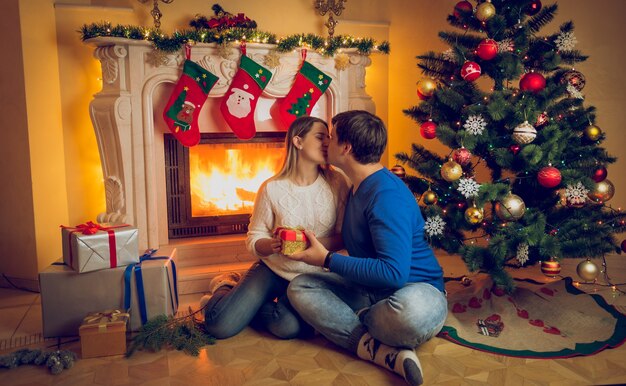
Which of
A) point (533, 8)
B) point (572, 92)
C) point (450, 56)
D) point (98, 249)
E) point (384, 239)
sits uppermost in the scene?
point (533, 8)

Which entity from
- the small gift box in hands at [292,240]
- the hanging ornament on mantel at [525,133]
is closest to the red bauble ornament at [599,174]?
the hanging ornament on mantel at [525,133]

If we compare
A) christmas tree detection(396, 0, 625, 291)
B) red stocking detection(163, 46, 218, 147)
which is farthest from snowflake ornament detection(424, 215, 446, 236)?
red stocking detection(163, 46, 218, 147)

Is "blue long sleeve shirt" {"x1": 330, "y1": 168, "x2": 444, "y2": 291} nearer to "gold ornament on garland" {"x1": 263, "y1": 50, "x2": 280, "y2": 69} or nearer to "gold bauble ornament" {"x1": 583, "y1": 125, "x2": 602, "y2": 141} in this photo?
"gold bauble ornament" {"x1": 583, "y1": 125, "x2": 602, "y2": 141}

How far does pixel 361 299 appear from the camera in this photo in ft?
8.09

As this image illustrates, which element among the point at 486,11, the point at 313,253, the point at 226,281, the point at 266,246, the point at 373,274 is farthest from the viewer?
the point at 226,281

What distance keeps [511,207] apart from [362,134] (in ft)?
2.54

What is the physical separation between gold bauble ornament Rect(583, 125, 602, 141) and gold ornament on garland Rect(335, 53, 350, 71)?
1.51 meters

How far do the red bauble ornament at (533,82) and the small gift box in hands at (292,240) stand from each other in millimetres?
1247

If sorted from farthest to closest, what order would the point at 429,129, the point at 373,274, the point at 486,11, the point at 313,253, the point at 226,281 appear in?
1. the point at 226,281
2. the point at 429,129
3. the point at 486,11
4. the point at 313,253
5. the point at 373,274

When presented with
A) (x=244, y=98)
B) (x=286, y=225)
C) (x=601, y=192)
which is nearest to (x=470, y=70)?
(x=601, y=192)

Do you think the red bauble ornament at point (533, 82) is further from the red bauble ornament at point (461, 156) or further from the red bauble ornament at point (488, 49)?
the red bauble ornament at point (461, 156)

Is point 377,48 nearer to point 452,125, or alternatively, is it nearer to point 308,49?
point 308,49

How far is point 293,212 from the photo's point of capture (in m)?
2.50

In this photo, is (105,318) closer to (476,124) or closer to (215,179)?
(215,179)
